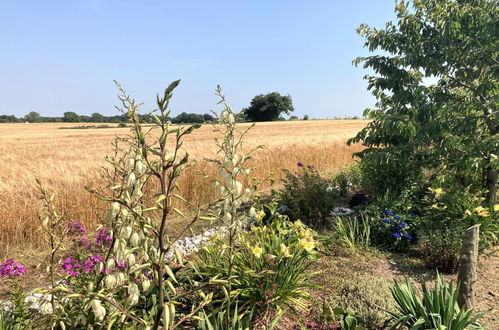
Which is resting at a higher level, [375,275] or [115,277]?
[115,277]

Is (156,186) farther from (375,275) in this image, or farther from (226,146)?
(226,146)

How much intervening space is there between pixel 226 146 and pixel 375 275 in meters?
2.79

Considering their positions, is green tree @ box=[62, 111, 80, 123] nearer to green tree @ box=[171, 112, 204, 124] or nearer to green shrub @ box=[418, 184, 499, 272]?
green tree @ box=[171, 112, 204, 124]

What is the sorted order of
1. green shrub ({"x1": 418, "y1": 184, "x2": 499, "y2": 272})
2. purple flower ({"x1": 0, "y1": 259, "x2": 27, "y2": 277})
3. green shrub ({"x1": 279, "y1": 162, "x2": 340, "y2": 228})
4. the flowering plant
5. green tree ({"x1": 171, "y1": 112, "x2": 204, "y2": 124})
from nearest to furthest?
green tree ({"x1": 171, "y1": 112, "x2": 204, "y2": 124})
purple flower ({"x1": 0, "y1": 259, "x2": 27, "y2": 277})
green shrub ({"x1": 418, "y1": 184, "x2": 499, "y2": 272})
the flowering plant
green shrub ({"x1": 279, "y1": 162, "x2": 340, "y2": 228})

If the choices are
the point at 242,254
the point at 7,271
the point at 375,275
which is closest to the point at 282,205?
the point at 375,275

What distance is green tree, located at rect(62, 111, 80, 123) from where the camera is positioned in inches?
3125

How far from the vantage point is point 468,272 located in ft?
9.91

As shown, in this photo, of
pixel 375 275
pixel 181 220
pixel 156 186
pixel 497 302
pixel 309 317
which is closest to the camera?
pixel 309 317

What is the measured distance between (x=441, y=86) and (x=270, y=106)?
70.0m

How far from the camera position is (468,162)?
4.98 meters

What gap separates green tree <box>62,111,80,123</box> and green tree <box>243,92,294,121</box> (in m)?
41.6

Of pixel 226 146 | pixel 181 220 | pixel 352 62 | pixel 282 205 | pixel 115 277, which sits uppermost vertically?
pixel 352 62

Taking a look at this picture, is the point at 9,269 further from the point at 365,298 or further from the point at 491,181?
the point at 491,181

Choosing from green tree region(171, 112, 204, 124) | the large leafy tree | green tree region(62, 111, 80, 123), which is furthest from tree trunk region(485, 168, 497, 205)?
green tree region(62, 111, 80, 123)
